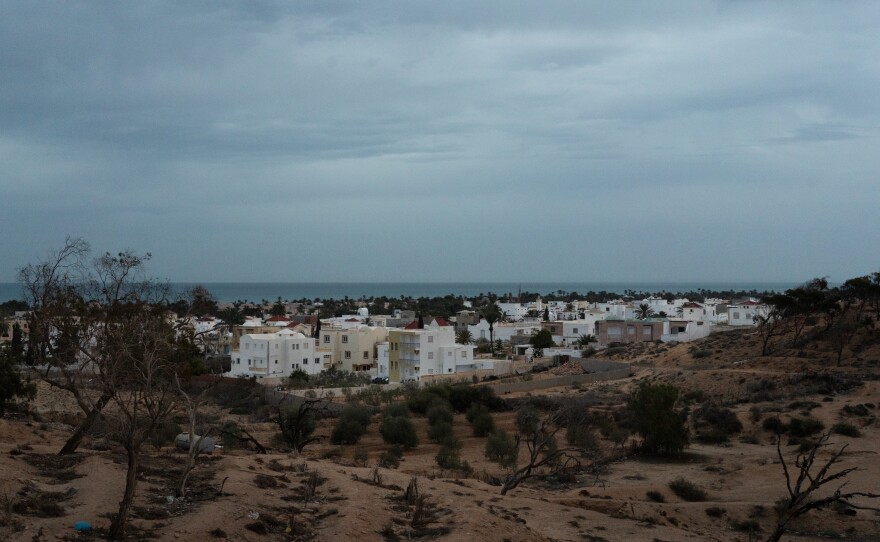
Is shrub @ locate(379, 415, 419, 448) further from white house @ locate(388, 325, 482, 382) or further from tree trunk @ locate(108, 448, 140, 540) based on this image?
white house @ locate(388, 325, 482, 382)

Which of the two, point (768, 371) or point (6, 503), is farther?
point (768, 371)

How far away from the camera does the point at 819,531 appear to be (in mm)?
22641

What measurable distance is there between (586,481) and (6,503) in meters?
18.6

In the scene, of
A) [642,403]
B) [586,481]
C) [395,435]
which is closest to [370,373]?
[395,435]

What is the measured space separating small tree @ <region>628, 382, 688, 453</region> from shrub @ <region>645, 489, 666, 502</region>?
836 centimetres

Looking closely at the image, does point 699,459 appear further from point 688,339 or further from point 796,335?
point 688,339

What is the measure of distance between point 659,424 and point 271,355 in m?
42.3

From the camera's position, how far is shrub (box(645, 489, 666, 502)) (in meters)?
24.8

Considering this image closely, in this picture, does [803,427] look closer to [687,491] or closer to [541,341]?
[687,491]

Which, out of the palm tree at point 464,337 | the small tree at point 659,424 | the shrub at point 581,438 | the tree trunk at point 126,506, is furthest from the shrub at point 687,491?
the palm tree at point 464,337

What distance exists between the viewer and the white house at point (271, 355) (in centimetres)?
6925

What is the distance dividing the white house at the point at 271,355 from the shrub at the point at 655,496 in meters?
48.1

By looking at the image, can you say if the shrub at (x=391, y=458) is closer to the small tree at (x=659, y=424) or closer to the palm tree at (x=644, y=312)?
the small tree at (x=659, y=424)

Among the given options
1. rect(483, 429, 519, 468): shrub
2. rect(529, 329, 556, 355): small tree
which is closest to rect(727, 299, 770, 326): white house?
rect(529, 329, 556, 355): small tree
